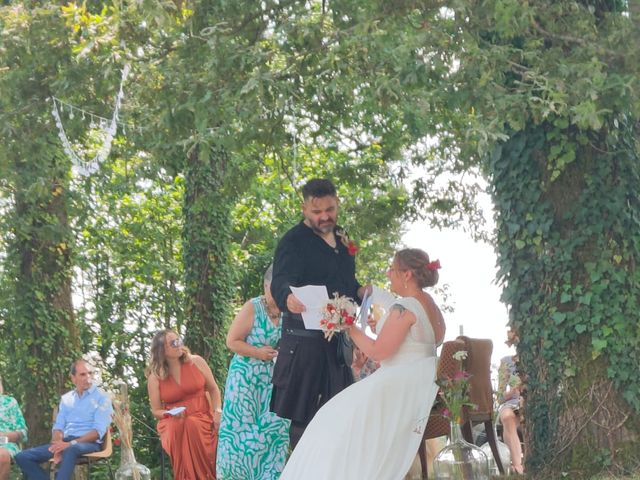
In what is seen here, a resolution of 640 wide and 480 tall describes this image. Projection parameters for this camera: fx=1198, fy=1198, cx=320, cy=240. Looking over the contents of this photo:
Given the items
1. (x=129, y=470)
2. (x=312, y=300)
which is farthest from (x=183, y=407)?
(x=312, y=300)

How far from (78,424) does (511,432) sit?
4.29 meters

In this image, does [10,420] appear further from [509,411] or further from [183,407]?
[509,411]

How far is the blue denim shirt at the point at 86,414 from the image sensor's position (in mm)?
11891

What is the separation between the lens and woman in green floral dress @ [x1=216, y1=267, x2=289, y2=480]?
835 cm

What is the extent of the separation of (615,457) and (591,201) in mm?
1811

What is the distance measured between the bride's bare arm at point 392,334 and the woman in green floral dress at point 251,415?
166 centimetres

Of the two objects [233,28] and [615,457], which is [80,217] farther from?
[615,457]

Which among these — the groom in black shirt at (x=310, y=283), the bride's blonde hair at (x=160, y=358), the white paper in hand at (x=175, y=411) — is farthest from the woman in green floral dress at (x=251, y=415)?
the bride's blonde hair at (x=160, y=358)

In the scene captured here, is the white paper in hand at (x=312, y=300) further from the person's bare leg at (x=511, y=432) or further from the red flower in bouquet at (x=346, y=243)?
the person's bare leg at (x=511, y=432)

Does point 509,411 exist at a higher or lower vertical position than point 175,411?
lower

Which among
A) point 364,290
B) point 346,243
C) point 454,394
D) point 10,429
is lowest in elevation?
point 10,429

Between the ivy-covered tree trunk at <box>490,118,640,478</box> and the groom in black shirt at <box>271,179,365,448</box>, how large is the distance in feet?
6.45

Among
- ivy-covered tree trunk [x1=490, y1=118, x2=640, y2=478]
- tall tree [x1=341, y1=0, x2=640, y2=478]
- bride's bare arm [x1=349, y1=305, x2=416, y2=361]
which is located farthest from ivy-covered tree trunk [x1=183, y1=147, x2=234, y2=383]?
bride's bare arm [x1=349, y1=305, x2=416, y2=361]

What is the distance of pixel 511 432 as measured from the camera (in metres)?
11.7
